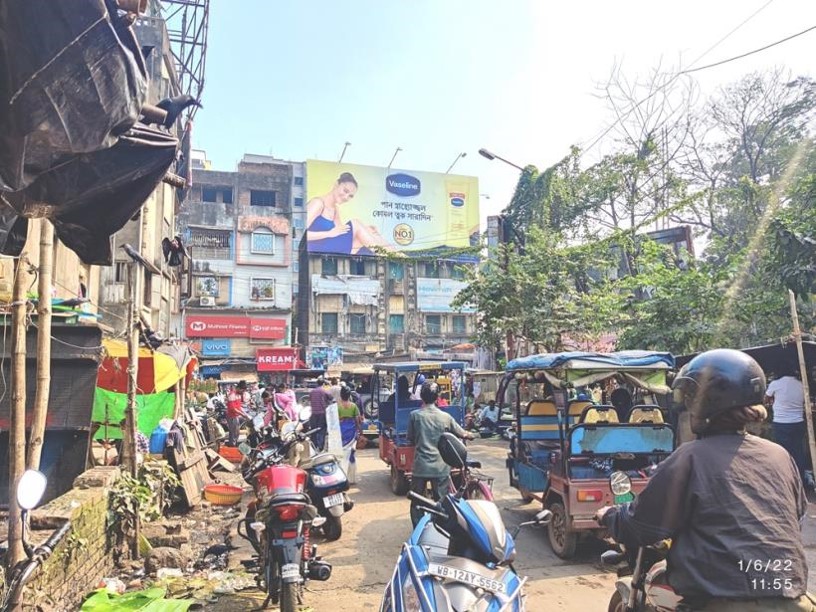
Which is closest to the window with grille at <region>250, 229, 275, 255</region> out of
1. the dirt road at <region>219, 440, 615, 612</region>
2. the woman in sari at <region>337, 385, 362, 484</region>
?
the woman in sari at <region>337, 385, 362, 484</region>

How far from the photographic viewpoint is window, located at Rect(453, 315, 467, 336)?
4878 cm

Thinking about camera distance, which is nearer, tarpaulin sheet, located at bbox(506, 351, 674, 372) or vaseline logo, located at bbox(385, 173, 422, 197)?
tarpaulin sheet, located at bbox(506, 351, 674, 372)

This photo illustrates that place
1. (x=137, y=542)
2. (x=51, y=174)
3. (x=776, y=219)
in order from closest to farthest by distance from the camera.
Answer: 1. (x=51, y=174)
2. (x=137, y=542)
3. (x=776, y=219)

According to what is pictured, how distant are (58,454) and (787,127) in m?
22.2

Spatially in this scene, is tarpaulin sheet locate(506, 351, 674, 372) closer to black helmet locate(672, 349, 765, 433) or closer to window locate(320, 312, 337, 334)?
black helmet locate(672, 349, 765, 433)

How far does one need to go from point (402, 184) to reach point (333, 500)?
44713mm

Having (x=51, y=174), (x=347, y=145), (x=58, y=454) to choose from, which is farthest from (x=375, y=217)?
(x=51, y=174)

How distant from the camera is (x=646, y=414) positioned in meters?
7.25

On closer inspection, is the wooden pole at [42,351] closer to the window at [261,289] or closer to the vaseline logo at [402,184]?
the window at [261,289]

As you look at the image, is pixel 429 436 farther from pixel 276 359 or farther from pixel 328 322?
pixel 328 322

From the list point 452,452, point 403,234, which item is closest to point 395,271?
point 403,234

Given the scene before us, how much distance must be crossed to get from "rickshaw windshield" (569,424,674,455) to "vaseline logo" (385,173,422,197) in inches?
1731

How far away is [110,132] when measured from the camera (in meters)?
2.73

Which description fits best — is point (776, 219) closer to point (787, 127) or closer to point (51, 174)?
point (51, 174)
